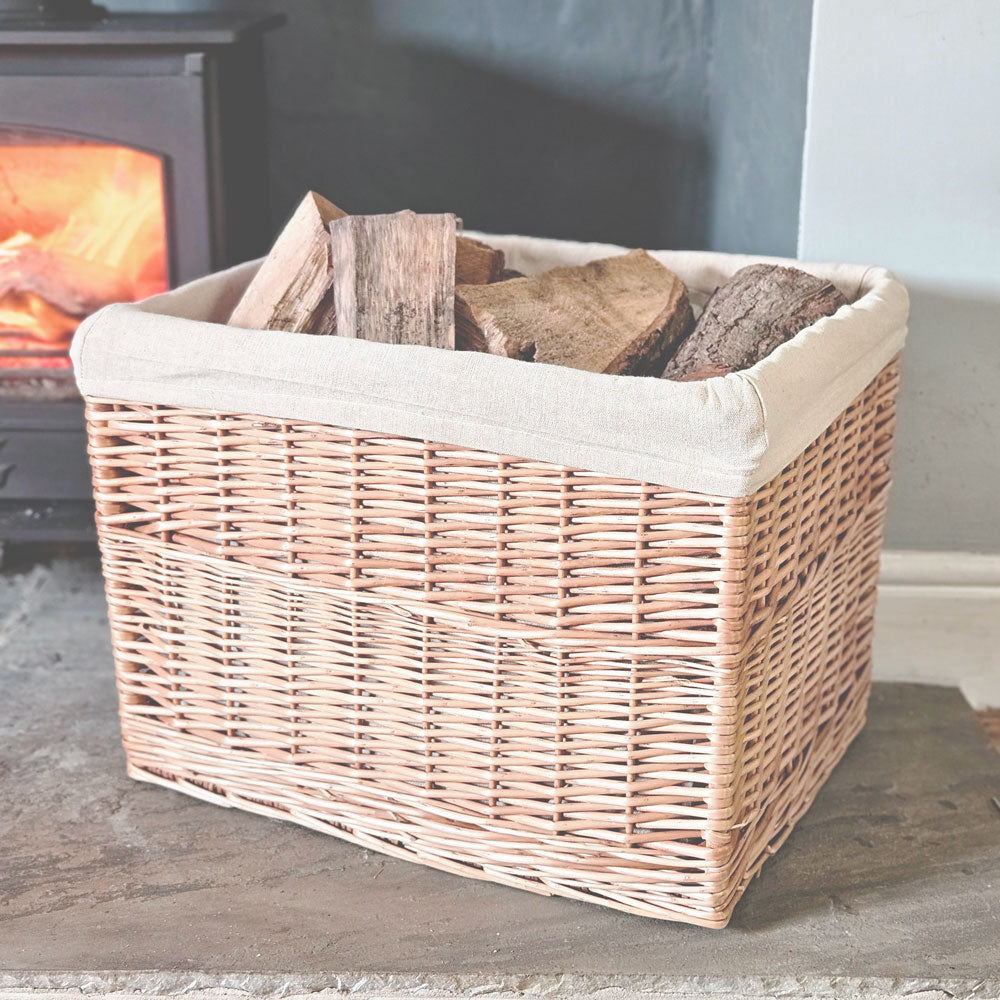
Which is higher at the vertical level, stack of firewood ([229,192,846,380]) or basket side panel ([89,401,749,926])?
stack of firewood ([229,192,846,380])

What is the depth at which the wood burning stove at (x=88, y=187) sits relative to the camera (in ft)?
4.82

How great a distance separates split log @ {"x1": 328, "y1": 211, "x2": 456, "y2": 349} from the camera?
3.65ft

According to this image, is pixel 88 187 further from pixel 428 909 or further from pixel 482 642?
pixel 428 909

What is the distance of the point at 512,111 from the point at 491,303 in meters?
0.76

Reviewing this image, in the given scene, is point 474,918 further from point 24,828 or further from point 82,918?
point 24,828

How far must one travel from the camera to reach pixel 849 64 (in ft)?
4.42

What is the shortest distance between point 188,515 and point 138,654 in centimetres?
19

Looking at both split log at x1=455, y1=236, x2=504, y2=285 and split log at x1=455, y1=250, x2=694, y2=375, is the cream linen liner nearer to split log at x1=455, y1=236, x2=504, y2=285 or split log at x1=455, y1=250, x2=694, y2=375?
split log at x1=455, y1=250, x2=694, y2=375

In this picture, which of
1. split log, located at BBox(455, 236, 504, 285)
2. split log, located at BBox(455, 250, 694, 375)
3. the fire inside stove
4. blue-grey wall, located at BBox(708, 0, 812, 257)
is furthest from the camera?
the fire inside stove

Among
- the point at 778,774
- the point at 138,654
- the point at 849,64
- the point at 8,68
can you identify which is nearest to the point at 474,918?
the point at 778,774

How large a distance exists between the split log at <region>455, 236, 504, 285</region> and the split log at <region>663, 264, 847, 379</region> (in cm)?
21

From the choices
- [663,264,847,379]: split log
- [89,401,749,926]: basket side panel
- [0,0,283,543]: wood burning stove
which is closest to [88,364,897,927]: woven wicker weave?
[89,401,749,926]: basket side panel

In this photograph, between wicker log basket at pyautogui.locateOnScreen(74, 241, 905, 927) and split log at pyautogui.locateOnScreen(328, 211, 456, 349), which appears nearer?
wicker log basket at pyautogui.locateOnScreen(74, 241, 905, 927)

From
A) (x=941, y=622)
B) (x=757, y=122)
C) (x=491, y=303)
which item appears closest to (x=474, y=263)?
(x=491, y=303)
